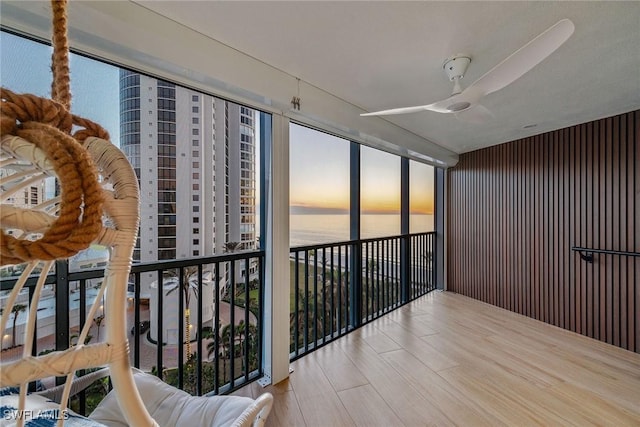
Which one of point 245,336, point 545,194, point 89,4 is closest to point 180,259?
point 245,336

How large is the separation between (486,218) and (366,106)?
2.67 meters

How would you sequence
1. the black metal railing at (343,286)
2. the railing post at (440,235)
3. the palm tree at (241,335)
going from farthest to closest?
the railing post at (440,235) → the black metal railing at (343,286) → the palm tree at (241,335)

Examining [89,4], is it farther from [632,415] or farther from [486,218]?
[486,218]

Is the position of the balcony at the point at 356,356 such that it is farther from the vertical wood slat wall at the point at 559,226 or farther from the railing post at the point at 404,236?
the railing post at the point at 404,236

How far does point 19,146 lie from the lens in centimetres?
37

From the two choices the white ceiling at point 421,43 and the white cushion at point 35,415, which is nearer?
the white cushion at point 35,415

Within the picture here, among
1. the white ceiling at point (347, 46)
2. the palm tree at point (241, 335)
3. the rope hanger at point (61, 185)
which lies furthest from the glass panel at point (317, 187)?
the rope hanger at point (61, 185)

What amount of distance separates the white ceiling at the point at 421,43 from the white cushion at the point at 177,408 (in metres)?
1.81

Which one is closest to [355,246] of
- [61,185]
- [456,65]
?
[456,65]

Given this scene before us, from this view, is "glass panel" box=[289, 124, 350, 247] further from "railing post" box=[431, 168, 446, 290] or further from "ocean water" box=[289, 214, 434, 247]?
"railing post" box=[431, 168, 446, 290]

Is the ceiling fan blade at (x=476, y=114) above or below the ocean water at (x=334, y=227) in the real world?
above

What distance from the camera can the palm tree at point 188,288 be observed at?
5.53ft

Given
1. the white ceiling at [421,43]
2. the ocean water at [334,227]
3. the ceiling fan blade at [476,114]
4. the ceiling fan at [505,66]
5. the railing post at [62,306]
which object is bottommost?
the railing post at [62,306]

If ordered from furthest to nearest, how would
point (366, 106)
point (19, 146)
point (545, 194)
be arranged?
point (545, 194) → point (366, 106) → point (19, 146)
